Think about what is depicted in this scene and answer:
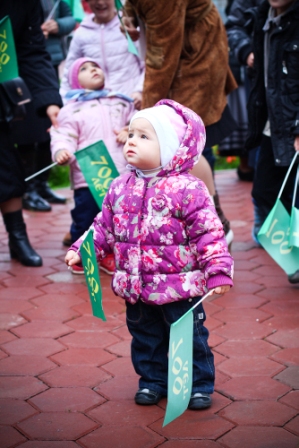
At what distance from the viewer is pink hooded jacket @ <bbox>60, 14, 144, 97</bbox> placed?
5.16 metres

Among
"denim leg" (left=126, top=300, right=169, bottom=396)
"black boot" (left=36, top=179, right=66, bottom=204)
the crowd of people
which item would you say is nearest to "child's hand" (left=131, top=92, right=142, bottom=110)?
the crowd of people

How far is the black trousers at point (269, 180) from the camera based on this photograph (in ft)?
15.2

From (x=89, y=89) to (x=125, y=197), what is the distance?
2166mm

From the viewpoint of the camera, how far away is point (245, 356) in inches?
142

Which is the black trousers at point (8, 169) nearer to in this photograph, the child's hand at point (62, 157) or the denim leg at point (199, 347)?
the child's hand at point (62, 157)

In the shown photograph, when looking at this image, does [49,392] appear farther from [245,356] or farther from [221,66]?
[221,66]

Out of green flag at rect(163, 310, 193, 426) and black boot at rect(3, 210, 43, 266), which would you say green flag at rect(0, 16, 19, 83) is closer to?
black boot at rect(3, 210, 43, 266)

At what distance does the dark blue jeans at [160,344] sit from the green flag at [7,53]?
2289 mm

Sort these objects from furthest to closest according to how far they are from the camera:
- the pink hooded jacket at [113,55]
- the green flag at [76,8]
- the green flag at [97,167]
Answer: the green flag at [76,8] → the pink hooded jacket at [113,55] → the green flag at [97,167]

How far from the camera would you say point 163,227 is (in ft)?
9.53

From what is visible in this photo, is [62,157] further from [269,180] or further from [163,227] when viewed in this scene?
[163,227]

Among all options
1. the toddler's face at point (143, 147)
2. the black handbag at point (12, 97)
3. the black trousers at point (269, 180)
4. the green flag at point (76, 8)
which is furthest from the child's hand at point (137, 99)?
the green flag at point (76, 8)

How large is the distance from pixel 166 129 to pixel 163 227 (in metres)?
0.40

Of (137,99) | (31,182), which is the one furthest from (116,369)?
(31,182)
